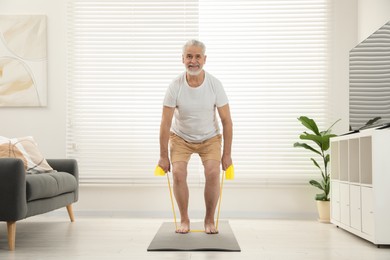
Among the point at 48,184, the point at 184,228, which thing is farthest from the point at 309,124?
the point at 48,184

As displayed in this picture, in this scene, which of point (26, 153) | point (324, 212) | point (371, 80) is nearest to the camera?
point (371, 80)

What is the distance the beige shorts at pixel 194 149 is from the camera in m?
3.80

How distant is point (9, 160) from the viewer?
325cm

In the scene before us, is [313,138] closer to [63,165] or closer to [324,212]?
[324,212]

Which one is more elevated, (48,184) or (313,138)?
(313,138)

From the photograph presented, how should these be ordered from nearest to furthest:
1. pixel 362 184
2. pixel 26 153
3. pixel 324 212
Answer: pixel 362 184 < pixel 26 153 < pixel 324 212

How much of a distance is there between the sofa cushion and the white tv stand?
1.99 meters

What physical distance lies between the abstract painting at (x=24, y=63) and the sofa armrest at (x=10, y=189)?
6.85 ft

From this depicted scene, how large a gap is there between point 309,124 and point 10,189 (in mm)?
2582

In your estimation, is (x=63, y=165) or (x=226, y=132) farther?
(x=63, y=165)

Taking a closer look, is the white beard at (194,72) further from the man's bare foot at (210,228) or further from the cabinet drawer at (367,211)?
the cabinet drawer at (367,211)

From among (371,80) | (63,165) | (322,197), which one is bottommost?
(322,197)

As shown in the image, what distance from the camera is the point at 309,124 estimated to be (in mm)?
4836

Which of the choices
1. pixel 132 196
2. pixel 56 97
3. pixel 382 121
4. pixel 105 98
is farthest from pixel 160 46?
pixel 382 121
